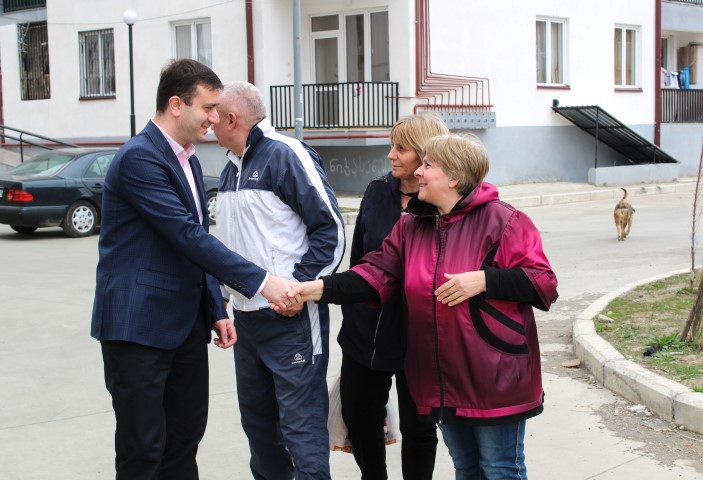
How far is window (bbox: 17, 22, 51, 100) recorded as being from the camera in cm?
2733

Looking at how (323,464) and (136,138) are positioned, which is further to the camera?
(323,464)

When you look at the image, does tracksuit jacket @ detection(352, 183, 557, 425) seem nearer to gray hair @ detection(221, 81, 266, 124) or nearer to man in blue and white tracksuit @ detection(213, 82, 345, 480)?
man in blue and white tracksuit @ detection(213, 82, 345, 480)

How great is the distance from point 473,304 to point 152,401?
4.42 ft

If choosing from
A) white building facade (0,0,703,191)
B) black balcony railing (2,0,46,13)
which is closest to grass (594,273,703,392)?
white building facade (0,0,703,191)

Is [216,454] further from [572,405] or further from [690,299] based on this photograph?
[690,299]

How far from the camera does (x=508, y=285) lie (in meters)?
3.53

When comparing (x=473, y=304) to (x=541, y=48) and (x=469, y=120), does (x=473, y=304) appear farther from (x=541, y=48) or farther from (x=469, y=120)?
(x=541, y=48)

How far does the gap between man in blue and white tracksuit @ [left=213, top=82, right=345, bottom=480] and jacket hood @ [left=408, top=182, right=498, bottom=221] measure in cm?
59

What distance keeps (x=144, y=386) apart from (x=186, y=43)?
2185 cm

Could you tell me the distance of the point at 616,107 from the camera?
27969 mm

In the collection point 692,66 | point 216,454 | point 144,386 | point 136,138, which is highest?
point 692,66

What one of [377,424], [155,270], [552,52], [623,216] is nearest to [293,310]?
[155,270]

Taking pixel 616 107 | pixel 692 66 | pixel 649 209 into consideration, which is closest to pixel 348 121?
pixel 649 209

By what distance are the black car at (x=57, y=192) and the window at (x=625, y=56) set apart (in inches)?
677
